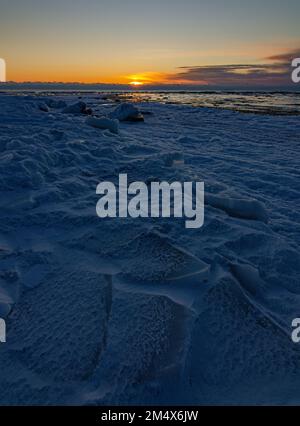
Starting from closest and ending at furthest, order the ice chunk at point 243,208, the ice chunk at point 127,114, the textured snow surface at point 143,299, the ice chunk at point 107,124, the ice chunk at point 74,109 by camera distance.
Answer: the textured snow surface at point 143,299 → the ice chunk at point 243,208 → the ice chunk at point 107,124 → the ice chunk at point 127,114 → the ice chunk at point 74,109

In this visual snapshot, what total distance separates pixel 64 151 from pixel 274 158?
3.54m

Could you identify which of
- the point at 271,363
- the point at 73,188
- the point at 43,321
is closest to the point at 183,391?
the point at 271,363

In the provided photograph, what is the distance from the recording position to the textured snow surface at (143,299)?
1.50 m

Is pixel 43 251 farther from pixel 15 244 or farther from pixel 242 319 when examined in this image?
pixel 242 319

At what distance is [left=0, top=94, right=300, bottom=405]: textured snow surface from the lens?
4.91 feet

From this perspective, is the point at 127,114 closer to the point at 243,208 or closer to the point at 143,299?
the point at 243,208

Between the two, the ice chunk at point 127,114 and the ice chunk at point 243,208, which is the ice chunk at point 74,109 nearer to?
the ice chunk at point 127,114

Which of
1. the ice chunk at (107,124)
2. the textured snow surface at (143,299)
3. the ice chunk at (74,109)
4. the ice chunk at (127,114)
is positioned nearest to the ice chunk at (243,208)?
the textured snow surface at (143,299)

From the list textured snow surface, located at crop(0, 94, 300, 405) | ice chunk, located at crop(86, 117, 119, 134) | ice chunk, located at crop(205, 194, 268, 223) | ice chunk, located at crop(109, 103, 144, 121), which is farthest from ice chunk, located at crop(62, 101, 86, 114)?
ice chunk, located at crop(205, 194, 268, 223)

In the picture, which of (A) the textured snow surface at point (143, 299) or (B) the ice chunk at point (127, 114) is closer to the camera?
(A) the textured snow surface at point (143, 299)

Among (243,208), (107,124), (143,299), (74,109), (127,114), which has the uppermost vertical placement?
(74,109)

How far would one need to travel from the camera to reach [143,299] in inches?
74.5

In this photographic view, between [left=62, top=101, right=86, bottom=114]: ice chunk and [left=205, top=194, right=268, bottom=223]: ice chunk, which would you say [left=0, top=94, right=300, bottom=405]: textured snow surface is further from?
[left=62, top=101, right=86, bottom=114]: ice chunk

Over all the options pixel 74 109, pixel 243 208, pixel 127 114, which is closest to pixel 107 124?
pixel 127 114
